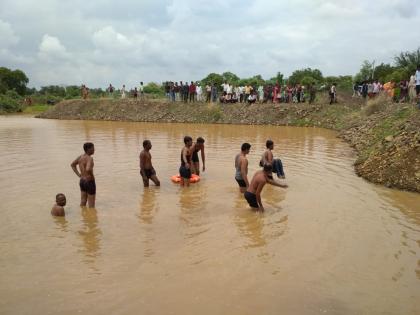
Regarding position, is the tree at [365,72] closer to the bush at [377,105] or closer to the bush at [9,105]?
the bush at [377,105]

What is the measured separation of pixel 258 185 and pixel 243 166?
4.07 feet

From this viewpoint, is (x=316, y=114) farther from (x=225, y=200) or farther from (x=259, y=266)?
(x=259, y=266)

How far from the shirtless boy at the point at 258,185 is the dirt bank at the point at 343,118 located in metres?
4.21

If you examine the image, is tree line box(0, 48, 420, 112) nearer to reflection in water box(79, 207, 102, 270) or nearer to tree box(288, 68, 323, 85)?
tree box(288, 68, 323, 85)

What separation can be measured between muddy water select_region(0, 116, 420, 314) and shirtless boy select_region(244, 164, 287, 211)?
0.22 m

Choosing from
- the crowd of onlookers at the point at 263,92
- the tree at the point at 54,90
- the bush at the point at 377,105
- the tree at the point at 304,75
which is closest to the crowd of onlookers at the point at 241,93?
the crowd of onlookers at the point at 263,92

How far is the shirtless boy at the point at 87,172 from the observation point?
8398 mm

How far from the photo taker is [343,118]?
1009 inches

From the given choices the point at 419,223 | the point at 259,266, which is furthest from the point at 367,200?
the point at 259,266

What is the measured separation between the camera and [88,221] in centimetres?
811

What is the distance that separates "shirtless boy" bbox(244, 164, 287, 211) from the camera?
8.12 meters

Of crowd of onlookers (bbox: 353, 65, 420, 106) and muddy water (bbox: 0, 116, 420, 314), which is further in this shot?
crowd of onlookers (bbox: 353, 65, 420, 106)

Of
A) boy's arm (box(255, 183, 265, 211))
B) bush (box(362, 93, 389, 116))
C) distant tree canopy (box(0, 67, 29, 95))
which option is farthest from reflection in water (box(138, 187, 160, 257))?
distant tree canopy (box(0, 67, 29, 95))

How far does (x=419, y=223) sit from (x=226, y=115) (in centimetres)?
2314
